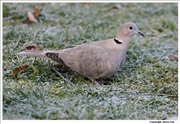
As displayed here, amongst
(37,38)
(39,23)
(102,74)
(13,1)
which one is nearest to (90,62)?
(102,74)

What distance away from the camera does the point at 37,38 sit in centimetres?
500

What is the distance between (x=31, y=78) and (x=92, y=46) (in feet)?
2.47

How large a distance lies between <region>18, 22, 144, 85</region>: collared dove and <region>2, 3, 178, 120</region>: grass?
0.15m

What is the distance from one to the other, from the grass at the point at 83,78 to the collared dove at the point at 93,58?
0.48 feet

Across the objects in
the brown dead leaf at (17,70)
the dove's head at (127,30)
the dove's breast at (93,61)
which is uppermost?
the dove's head at (127,30)

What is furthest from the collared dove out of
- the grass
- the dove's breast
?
the grass

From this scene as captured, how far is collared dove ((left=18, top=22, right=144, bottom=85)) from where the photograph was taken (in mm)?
4047

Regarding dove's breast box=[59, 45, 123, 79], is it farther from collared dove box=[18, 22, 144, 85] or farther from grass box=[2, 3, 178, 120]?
grass box=[2, 3, 178, 120]

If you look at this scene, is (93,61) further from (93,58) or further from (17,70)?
(17,70)

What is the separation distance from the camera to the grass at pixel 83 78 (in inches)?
125

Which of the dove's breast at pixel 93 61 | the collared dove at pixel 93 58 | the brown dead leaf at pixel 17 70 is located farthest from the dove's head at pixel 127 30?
the brown dead leaf at pixel 17 70

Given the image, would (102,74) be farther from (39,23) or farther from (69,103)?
(39,23)

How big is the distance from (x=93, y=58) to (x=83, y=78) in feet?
0.97

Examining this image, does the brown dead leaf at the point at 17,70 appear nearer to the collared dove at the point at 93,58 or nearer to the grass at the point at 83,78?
the grass at the point at 83,78
